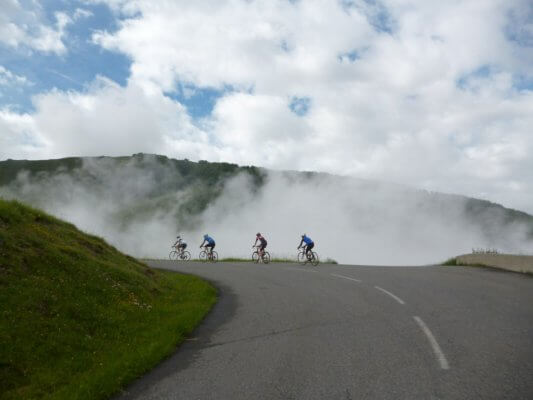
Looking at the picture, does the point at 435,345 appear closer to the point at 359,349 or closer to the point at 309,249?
the point at 359,349

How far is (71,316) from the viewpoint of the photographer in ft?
26.0

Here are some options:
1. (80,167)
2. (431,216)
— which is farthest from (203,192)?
(431,216)

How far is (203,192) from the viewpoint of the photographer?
605 feet

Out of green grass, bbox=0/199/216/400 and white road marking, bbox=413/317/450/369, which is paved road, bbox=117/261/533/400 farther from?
green grass, bbox=0/199/216/400

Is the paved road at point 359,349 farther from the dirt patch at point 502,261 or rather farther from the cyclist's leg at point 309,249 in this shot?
the cyclist's leg at point 309,249

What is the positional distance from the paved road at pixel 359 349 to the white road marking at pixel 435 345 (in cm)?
3

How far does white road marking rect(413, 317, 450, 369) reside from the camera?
590 centimetres

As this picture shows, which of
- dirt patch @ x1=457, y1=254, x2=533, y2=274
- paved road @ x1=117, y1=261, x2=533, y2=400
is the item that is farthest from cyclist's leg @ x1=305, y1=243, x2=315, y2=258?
paved road @ x1=117, y1=261, x2=533, y2=400

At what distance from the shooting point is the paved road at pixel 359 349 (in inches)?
203

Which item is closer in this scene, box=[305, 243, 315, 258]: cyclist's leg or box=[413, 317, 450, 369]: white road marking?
box=[413, 317, 450, 369]: white road marking

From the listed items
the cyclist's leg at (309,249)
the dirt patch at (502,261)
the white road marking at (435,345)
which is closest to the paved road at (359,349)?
the white road marking at (435,345)

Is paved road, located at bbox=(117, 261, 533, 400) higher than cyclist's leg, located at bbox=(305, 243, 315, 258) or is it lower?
lower

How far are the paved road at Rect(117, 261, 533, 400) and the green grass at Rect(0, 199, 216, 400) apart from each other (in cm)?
55

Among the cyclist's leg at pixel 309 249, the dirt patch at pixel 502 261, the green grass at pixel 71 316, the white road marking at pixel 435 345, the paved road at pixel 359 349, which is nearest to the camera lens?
the paved road at pixel 359 349
